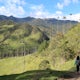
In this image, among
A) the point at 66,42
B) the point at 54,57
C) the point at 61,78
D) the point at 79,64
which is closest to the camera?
the point at 61,78

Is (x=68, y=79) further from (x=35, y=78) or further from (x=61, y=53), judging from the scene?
(x=61, y=53)

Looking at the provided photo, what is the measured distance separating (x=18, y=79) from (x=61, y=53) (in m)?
127

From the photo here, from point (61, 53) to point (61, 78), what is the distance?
128205 millimetres

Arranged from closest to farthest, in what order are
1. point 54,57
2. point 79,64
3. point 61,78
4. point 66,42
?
1. point 61,78
2. point 79,64
3. point 66,42
4. point 54,57

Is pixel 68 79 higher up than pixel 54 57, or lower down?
higher up

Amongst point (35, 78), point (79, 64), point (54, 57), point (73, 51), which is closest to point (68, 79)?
point (35, 78)

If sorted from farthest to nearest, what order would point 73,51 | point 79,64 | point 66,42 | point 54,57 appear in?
1. point 54,57
2. point 66,42
3. point 73,51
4. point 79,64

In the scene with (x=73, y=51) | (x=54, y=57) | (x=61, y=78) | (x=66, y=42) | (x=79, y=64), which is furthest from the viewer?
(x=54, y=57)

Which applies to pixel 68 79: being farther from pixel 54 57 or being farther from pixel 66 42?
pixel 54 57

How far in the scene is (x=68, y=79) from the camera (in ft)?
108

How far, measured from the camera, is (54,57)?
181m

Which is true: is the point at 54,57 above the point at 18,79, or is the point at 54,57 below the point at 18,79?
below

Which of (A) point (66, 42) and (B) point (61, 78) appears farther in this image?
(A) point (66, 42)

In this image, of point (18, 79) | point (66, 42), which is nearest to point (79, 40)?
point (66, 42)
